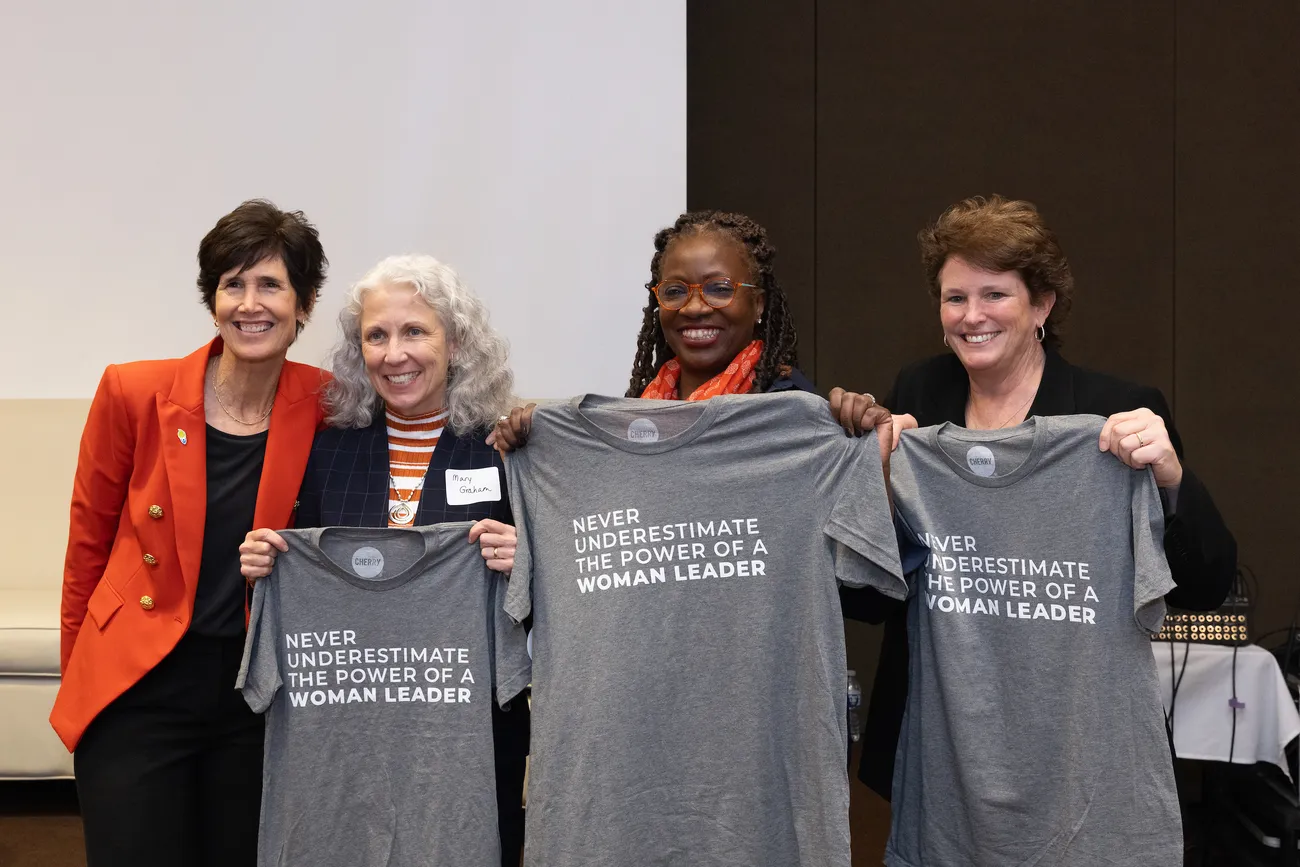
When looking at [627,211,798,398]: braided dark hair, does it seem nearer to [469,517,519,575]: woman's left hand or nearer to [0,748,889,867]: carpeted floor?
[469,517,519,575]: woman's left hand

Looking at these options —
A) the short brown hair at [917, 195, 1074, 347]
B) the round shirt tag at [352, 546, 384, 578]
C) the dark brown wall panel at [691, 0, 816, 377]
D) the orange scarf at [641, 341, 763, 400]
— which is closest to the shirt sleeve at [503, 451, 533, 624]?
the round shirt tag at [352, 546, 384, 578]

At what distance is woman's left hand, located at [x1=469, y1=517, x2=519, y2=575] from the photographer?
1889 mm

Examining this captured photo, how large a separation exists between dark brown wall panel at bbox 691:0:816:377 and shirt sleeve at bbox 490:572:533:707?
2733mm

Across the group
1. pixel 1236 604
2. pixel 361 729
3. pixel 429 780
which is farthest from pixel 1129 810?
pixel 1236 604

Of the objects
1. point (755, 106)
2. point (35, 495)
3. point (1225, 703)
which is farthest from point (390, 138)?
point (1225, 703)

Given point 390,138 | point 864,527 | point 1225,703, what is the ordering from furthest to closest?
1. point 390,138
2. point 1225,703
3. point 864,527

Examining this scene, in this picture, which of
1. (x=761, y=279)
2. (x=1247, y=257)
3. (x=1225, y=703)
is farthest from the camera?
(x=1247, y=257)

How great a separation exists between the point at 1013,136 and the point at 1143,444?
290 centimetres

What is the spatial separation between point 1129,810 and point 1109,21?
3581mm

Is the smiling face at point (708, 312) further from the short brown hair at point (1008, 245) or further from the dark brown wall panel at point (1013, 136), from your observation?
the dark brown wall panel at point (1013, 136)

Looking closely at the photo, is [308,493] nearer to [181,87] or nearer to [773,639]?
[773,639]

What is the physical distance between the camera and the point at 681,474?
6.00ft

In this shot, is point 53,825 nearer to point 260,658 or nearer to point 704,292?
point 260,658

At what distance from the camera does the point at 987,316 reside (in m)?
2.02
